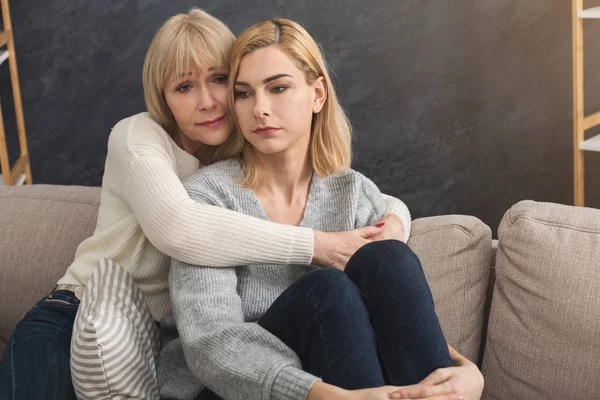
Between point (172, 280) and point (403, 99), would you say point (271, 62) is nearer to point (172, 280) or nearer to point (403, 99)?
point (172, 280)

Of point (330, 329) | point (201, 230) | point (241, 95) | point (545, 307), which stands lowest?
point (545, 307)

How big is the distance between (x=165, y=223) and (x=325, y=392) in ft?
1.61

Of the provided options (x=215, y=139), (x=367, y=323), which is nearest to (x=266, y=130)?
(x=215, y=139)

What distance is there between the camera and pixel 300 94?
1.73 m

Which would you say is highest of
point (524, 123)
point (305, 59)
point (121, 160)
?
point (305, 59)

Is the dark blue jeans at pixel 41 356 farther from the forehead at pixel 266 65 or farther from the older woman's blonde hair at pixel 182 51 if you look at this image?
the forehead at pixel 266 65

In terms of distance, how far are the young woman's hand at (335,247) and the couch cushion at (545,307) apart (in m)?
0.32

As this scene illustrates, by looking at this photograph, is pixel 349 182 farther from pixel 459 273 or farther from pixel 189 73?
pixel 189 73

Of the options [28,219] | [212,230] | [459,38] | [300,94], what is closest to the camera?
[212,230]

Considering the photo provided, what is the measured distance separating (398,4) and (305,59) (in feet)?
5.17

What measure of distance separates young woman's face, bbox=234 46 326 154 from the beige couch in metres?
0.41

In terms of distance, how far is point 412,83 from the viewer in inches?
128

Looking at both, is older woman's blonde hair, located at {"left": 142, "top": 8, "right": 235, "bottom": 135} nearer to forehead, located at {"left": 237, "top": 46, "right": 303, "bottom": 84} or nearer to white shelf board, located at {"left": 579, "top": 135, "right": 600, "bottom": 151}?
forehead, located at {"left": 237, "top": 46, "right": 303, "bottom": 84}

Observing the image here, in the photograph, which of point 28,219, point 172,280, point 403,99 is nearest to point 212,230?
point 172,280
